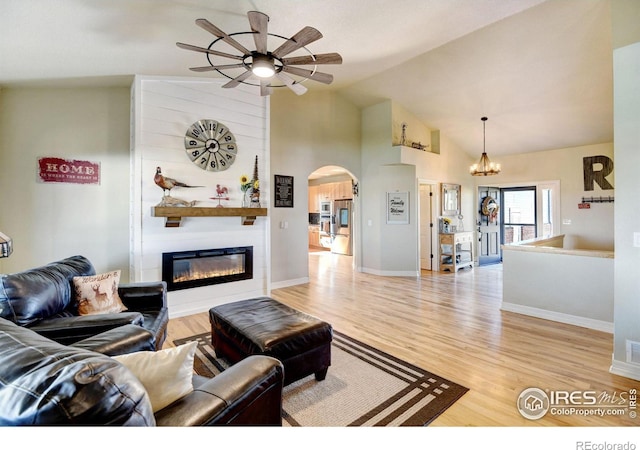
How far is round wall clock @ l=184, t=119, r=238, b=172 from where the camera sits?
3.88 m

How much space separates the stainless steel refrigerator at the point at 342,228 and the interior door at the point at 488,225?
346cm

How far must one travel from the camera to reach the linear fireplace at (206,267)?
12.3ft

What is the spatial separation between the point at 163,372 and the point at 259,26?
2.16m

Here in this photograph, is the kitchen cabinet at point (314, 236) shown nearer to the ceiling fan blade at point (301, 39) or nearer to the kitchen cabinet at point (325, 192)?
the kitchen cabinet at point (325, 192)

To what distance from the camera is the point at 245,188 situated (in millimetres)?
4219

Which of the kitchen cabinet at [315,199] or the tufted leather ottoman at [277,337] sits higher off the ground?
the kitchen cabinet at [315,199]

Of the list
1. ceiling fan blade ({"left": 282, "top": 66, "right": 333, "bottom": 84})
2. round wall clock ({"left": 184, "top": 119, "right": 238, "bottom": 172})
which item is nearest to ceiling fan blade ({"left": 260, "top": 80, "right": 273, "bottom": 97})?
ceiling fan blade ({"left": 282, "top": 66, "right": 333, "bottom": 84})

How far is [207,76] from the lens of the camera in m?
3.87

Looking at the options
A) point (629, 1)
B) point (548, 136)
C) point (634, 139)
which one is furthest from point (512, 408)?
point (548, 136)

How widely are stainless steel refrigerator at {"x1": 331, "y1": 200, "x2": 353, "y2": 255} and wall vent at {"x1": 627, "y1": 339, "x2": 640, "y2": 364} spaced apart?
683 centimetres

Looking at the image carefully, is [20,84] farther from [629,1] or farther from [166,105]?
[629,1]

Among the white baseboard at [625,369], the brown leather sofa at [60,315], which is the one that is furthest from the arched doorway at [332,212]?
the brown leather sofa at [60,315]

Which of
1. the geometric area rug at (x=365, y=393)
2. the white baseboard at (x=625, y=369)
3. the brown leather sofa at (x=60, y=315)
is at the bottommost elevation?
the geometric area rug at (x=365, y=393)

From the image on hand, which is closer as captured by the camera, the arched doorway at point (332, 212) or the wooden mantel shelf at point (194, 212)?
the wooden mantel shelf at point (194, 212)
